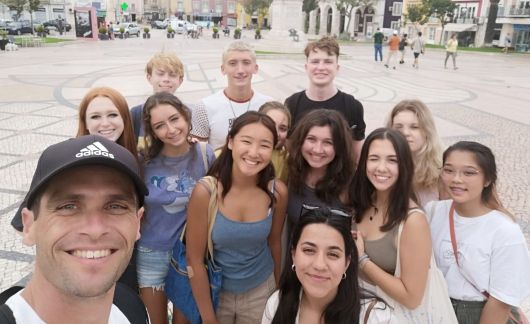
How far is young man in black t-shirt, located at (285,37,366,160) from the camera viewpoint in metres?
3.48

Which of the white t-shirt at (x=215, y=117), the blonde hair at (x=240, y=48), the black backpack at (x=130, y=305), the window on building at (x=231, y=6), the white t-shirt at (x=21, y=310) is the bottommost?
the black backpack at (x=130, y=305)

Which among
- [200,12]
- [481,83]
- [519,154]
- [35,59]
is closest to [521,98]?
[481,83]

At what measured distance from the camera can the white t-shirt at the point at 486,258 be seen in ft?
6.81

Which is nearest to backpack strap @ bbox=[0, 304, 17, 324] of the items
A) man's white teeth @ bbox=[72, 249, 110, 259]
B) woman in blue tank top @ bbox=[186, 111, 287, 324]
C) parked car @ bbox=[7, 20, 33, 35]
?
man's white teeth @ bbox=[72, 249, 110, 259]

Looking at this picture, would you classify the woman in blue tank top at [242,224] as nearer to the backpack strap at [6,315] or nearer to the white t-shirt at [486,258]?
the white t-shirt at [486,258]

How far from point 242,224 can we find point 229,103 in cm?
148

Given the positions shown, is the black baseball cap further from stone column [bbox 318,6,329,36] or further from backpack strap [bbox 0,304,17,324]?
stone column [bbox 318,6,329,36]

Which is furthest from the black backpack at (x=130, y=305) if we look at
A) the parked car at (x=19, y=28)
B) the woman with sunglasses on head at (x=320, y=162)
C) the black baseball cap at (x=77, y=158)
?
the parked car at (x=19, y=28)

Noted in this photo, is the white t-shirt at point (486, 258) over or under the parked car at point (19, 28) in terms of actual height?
under

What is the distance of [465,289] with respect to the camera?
2.22 meters

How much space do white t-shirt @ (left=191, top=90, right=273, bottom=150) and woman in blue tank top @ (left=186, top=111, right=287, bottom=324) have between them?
0.95 m

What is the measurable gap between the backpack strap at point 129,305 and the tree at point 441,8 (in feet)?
167

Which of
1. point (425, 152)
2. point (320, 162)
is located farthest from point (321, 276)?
point (425, 152)

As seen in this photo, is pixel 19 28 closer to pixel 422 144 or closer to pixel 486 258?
pixel 422 144
